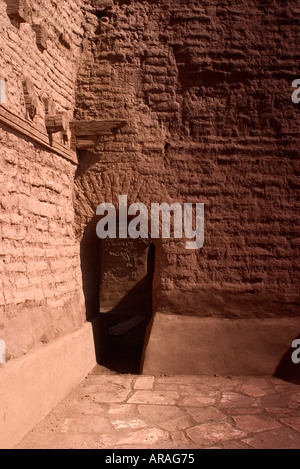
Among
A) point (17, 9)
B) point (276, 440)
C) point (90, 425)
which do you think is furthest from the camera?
point (17, 9)

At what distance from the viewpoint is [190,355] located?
5.25 meters

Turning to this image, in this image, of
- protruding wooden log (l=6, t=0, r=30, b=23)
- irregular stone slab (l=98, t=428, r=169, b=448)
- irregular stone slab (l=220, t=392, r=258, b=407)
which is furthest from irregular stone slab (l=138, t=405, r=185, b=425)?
protruding wooden log (l=6, t=0, r=30, b=23)

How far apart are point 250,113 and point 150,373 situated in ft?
12.0

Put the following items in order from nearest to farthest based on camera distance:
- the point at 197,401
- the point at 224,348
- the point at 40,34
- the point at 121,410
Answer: the point at 121,410 < the point at 197,401 < the point at 40,34 < the point at 224,348

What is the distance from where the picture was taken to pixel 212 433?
352 centimetres

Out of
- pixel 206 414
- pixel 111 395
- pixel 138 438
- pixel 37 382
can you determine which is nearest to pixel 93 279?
pixel 111 395

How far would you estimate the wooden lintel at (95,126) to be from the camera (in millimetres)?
5559

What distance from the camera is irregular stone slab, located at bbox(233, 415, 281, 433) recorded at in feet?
11.9

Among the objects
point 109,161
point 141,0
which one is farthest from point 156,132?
point 141,0

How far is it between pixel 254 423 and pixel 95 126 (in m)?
4.01

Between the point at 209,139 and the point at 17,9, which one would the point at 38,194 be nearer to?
the point at 17,9

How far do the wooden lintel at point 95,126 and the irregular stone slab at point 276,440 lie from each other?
3988 millimetres

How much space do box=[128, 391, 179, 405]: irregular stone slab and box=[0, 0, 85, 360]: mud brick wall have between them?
1.11m

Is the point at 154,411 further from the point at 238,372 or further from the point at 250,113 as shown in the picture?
the point at 250,113
